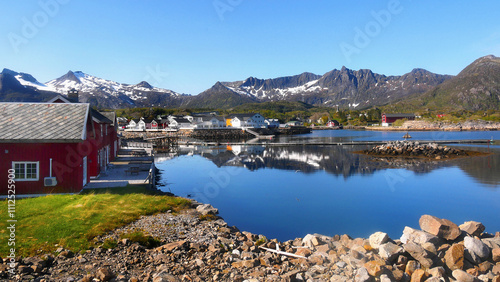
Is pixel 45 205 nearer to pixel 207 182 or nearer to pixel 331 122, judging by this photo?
pixel 207 182

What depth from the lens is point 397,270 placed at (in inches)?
308

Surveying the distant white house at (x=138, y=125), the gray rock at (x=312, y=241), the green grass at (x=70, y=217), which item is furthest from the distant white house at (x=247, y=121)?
the gray rock at (x=312, y=241)

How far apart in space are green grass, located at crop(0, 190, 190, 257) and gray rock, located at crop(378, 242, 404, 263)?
8.49m

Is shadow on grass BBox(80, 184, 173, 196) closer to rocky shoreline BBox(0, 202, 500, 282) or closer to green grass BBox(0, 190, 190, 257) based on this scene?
green grass BBox(0, 190, 190, 257)

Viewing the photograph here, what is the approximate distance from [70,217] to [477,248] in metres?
13.1

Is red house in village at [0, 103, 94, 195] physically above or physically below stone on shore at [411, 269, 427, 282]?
above

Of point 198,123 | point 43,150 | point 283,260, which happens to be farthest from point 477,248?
point 198,123

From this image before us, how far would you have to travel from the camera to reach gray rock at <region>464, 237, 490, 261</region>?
8570mm

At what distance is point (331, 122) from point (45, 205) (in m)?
173

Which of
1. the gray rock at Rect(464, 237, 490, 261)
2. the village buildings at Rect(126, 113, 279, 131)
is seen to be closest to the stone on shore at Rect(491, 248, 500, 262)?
the gray rock at Rect(464, 237, 490, 261)

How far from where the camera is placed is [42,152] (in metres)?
15.7

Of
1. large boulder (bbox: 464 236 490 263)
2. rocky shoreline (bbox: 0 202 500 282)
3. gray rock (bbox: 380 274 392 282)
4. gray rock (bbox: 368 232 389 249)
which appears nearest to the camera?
gray rock (bbox: 380 274 392 282)

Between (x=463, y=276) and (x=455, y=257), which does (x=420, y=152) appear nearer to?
(x=455, y=257)

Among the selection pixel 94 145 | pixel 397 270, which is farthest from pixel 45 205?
pixel 397 270
